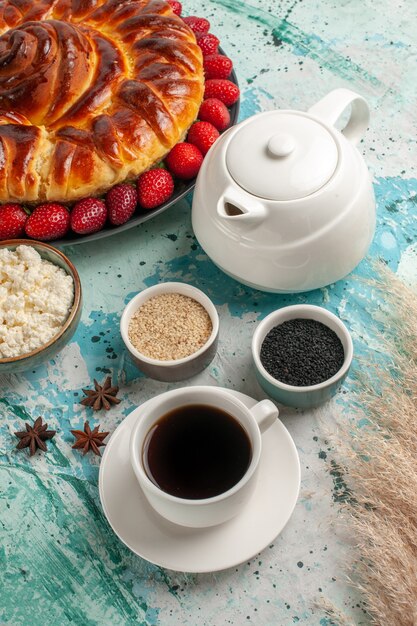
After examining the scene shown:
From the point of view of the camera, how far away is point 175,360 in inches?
59.0

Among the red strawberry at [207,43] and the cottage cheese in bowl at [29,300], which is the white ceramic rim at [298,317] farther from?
the red strawberry at [207,43]

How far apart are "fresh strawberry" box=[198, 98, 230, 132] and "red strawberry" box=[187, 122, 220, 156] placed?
1.3 inches

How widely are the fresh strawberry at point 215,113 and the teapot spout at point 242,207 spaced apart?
0.42 meters

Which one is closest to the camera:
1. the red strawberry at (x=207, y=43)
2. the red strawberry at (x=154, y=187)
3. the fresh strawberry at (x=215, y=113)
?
the red strawberry at (x=154, y=187)

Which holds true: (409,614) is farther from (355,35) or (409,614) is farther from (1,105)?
(355,35)

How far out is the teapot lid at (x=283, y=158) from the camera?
1.48m

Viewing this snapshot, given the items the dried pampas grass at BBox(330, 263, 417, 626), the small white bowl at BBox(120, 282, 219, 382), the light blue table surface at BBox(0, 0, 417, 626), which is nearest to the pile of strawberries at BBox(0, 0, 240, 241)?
the light blue table surface at BBox(0, 0, 417, 626)

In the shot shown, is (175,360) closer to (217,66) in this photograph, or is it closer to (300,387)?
(300,387)

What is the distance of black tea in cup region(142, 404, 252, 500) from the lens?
1.29 meters

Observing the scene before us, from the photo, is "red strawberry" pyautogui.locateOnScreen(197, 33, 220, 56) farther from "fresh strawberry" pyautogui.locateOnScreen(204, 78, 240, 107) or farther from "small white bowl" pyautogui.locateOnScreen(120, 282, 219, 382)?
"small white bowl" pyautogui.locateOnScreen(120, 282, 219, 382)

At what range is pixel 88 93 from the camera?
1.74 meters

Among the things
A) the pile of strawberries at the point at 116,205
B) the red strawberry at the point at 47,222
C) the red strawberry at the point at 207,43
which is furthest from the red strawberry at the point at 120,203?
the red strawberry at the point at 207,43

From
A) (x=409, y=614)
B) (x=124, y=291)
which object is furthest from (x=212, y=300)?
(x=409, y=614)

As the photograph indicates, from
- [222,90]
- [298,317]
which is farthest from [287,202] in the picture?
[222,90]
